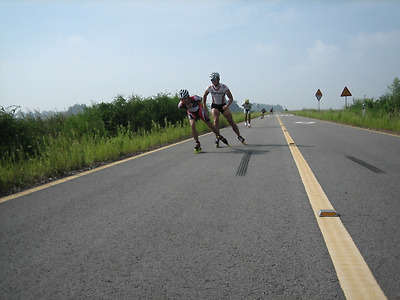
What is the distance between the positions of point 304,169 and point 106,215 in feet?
11.0

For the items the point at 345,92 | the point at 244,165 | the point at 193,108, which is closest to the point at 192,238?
the point at 244,165

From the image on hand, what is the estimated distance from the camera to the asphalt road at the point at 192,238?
5.62 feet

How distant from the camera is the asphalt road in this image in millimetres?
1712

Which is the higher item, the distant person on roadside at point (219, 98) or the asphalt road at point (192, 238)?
the distant person on roadside at point (219, 98)

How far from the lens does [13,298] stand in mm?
1662

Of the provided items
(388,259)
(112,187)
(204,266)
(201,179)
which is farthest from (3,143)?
(388,259)

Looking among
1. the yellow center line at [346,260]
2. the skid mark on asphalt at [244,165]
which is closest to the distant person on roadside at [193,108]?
the skid mark on asphalt at [244,165]

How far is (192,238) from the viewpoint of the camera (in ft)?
7.75

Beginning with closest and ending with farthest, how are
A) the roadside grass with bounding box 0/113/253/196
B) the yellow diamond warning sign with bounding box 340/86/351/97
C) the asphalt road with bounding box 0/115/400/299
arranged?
the asphalt road with bounding box 0/115/400/299
the roadside grass with bounding box 0/113/253/196
the yellow diamond warning sign with bounding box 340/86/351/97

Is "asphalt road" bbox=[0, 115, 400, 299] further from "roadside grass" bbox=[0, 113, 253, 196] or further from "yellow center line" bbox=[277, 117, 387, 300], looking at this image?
"roadside grass" bbox=[0, 113, 253, 196]

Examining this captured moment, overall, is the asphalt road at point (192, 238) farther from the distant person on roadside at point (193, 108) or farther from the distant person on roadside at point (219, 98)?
the distant person on roadside at point (219, 98)

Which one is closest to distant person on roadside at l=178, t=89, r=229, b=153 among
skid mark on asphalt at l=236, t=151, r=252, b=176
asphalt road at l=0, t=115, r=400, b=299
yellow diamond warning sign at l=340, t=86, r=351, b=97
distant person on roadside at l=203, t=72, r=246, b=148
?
distant person on roadside at l=203, t=72, r=246, b=148

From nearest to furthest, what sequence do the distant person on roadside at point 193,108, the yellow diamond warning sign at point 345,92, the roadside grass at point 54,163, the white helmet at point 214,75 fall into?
1. the roadside grass at point 54,163
2. the distant person on roadside at point 193,108
3. the white helmet at point 214,75
4. the yellow diamond warning sign at point 345,92

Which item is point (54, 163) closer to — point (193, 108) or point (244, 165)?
point (244, 165)
